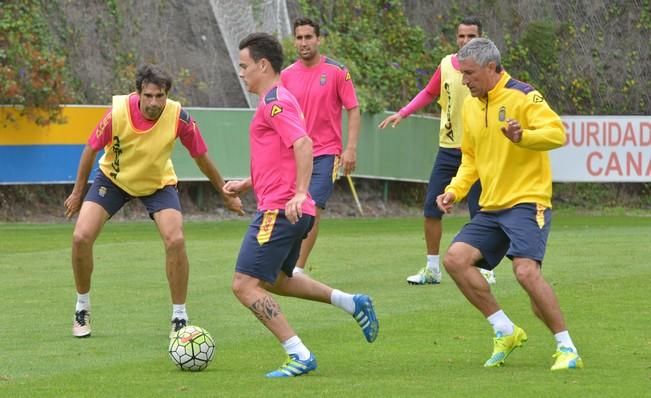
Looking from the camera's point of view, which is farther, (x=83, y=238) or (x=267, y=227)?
(x=83, y=238)

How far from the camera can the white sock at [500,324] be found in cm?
836

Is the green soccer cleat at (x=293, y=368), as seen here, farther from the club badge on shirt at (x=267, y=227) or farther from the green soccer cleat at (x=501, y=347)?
the green soccer cleat at (x=501, y=347)

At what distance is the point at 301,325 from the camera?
10.4 metres

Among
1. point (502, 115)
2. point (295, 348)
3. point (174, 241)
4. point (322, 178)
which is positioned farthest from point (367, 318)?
point (322, 178)

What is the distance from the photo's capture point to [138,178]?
1004cm

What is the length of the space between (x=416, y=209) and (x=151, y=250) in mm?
11373

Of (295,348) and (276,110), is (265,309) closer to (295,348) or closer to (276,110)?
(295,348)

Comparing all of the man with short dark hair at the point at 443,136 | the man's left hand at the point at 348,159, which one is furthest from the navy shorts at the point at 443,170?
the man's left hand at the point at 348,159

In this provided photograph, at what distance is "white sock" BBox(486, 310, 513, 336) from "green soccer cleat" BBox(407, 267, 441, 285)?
4.65 metres

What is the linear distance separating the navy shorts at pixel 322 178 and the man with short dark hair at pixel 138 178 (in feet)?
6.23

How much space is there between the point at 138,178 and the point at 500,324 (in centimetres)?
301

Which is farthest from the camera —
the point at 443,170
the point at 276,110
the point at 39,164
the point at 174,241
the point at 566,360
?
the point at 39,164

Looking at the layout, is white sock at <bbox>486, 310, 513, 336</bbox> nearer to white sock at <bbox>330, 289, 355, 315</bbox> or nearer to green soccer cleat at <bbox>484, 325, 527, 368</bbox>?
green soccer cleat at <bbox>484, 325, 527, 368</bbox>

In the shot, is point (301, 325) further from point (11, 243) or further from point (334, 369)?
point (11, 243)
